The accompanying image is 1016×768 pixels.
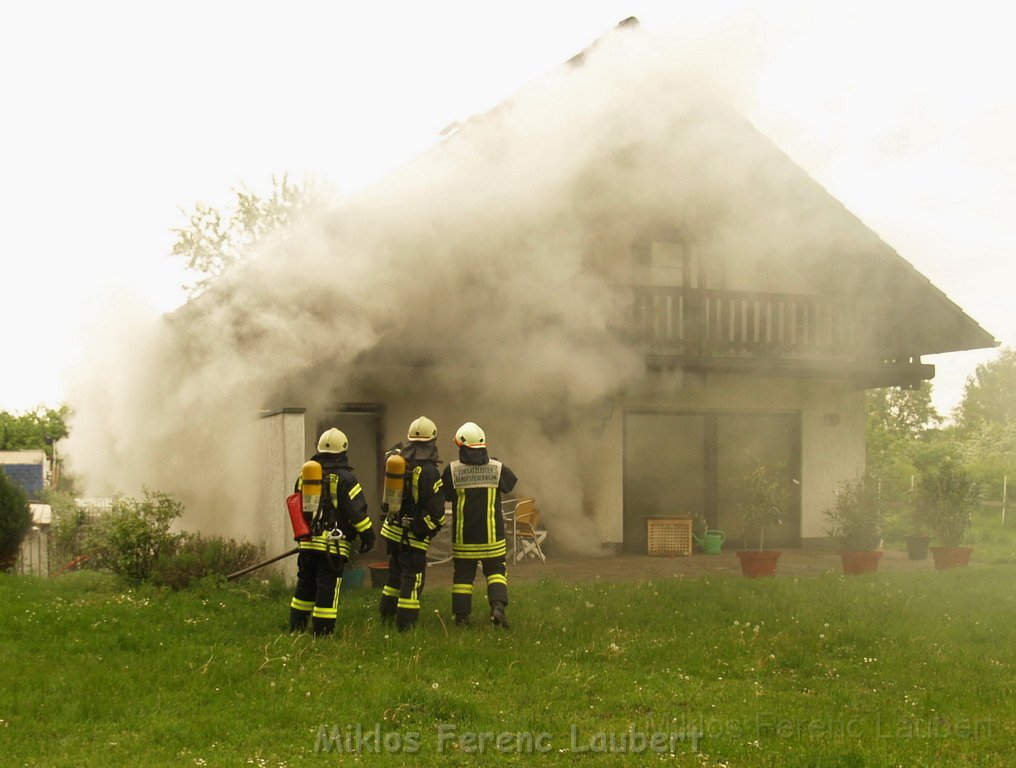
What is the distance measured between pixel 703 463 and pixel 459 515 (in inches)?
274

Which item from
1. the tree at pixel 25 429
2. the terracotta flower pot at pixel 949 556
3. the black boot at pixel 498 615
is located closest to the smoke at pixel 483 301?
the black boot at pixel 498 615

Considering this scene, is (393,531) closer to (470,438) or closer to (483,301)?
(470,438)

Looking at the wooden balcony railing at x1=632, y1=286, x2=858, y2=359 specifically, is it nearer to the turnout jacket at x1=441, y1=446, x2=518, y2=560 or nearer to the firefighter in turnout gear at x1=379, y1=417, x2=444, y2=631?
the turnout jacket at x1=441, y1=446, x2=518, y2=560

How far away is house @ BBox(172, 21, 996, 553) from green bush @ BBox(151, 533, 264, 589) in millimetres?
723

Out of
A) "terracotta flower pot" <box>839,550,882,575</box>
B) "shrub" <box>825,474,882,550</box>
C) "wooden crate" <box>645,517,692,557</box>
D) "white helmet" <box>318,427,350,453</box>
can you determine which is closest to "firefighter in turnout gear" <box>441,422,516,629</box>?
"white helmet" <box>318,427,350,453</box>

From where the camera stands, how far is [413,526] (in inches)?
284

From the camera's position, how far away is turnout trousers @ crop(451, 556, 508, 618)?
23.5 feet

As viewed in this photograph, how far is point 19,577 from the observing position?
9078mm

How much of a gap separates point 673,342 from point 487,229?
299cm

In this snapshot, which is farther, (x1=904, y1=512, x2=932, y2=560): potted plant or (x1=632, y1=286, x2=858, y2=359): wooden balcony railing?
(x1=632, y1=286, x2=858, y2=359): wooden balcony railing

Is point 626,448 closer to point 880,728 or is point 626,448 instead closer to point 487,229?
point 487,229

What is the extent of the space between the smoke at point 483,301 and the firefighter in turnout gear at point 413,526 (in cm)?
284

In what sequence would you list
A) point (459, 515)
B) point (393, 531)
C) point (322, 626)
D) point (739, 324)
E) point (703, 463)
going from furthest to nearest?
point (703, 463), point (739, 324), point (459, 515), point (393, 531), point (322, 626)

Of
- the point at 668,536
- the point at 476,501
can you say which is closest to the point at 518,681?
the point at 476,501
